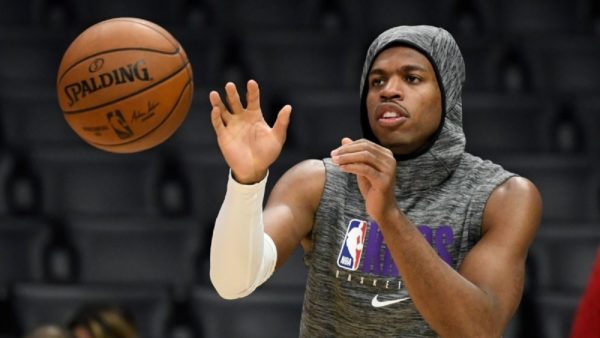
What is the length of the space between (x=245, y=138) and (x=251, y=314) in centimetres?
272

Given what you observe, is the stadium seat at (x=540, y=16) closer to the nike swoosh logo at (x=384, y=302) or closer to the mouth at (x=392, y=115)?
the mouth at (x=392, y=115)

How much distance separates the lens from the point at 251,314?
16.6ft

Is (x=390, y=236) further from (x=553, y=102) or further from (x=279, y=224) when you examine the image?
(x=553, y=102)

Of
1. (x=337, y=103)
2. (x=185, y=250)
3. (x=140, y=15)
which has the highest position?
(x=140, y=15)

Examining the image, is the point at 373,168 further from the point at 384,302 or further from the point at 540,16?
the point at 540,16

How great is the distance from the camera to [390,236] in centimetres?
239

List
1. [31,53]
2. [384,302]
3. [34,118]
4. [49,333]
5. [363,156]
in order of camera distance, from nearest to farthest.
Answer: [363,156], [384,302], [49,333], [34,118], [31,53]

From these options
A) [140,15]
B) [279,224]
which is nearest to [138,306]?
[140,15]

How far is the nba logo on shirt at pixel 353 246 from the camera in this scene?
2.72 m

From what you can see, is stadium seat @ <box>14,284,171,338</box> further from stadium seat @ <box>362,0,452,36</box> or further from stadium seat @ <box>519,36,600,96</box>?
stadium seat @ <box>519,36,600,96</box>

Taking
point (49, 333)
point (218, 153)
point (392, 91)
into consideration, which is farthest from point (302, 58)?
point (392, 91)

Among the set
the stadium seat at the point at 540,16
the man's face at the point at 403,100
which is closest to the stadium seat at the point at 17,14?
the stadium seat at the point at 540,16

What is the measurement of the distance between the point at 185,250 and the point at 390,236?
2907mm

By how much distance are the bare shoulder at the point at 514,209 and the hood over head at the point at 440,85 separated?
0.54ft
